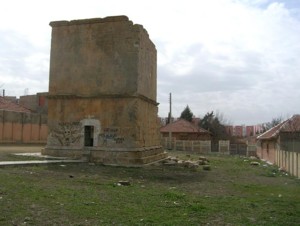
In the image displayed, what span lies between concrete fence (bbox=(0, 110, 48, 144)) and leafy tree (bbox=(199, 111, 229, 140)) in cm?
3588

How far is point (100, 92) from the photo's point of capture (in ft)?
76.0

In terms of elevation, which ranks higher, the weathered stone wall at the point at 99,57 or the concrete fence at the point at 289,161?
the weathered stone wall at the point at 99,57

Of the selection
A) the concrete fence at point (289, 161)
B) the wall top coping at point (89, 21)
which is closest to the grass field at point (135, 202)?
the concrete fence at point (289, 161)

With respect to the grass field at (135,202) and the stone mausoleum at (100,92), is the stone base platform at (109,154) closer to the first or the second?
the stone mausoleum at (100,92)

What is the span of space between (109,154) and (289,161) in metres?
9.61

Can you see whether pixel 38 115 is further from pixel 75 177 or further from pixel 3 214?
pixel 3 214

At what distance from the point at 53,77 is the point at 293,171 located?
14110 mm

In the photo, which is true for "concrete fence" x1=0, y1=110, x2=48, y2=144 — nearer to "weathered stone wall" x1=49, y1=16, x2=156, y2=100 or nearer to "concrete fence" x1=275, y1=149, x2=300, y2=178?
"weathered stone wall" x1=49, y1=16, x2=156, y2=100

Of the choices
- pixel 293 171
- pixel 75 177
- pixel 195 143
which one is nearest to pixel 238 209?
pixel 75 177

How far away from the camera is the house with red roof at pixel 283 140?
21484 millimetres

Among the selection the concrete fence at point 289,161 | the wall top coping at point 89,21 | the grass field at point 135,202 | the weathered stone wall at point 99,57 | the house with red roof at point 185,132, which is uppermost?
the wall top coping at point 89,21

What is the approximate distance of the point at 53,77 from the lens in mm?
24578

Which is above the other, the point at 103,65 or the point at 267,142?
the point at 103,65

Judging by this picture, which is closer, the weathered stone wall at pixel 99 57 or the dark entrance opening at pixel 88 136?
the weathered stone wall at pixel 99 57
